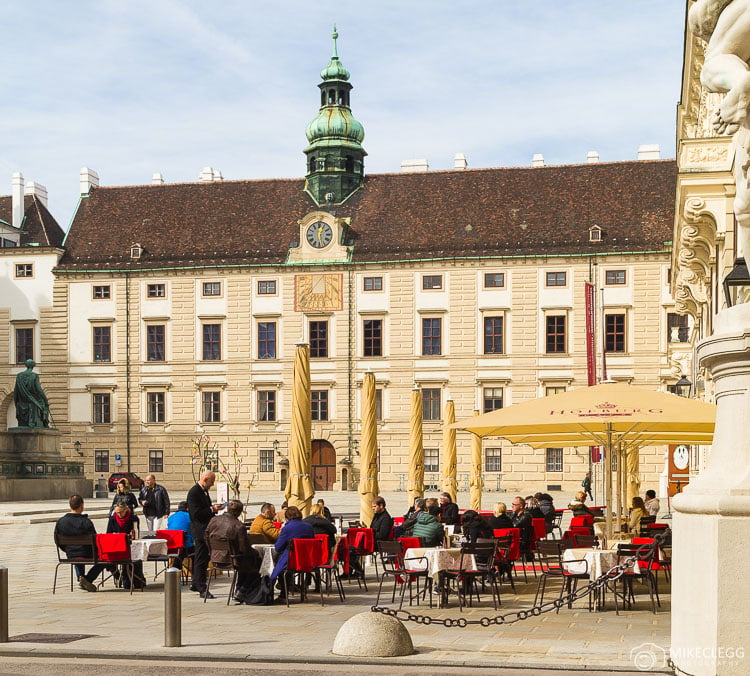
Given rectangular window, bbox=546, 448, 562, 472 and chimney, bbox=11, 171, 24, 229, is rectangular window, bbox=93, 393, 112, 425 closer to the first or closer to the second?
chimney, bbox=11, 171, 24, 229

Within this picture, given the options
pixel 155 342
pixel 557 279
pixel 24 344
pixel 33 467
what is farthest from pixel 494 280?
pixel 33 467

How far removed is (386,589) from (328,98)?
5167 centimetres

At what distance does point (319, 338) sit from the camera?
60.8 metres

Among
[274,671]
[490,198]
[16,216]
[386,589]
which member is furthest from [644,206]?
[274,671]

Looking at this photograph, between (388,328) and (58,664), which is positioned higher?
(388,328)

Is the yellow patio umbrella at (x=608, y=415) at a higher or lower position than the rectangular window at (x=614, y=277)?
lower

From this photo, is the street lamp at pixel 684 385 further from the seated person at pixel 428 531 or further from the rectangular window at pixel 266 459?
the rectangular window at pixel 266 459

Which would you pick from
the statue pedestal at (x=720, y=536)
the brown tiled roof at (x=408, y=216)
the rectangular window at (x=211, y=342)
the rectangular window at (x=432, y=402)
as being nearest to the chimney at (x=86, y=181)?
the brown tiled roof at (x=408, y=216)

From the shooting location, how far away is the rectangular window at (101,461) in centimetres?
6176

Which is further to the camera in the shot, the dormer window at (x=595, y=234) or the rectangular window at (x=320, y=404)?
the rectangular window at (x=320, y=404)

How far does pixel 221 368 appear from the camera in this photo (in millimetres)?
61500

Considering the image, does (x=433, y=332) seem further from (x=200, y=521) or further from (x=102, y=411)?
(x=200, y=521)

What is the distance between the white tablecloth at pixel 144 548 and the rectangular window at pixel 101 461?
4647cm

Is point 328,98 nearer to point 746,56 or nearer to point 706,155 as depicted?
point 706,155
